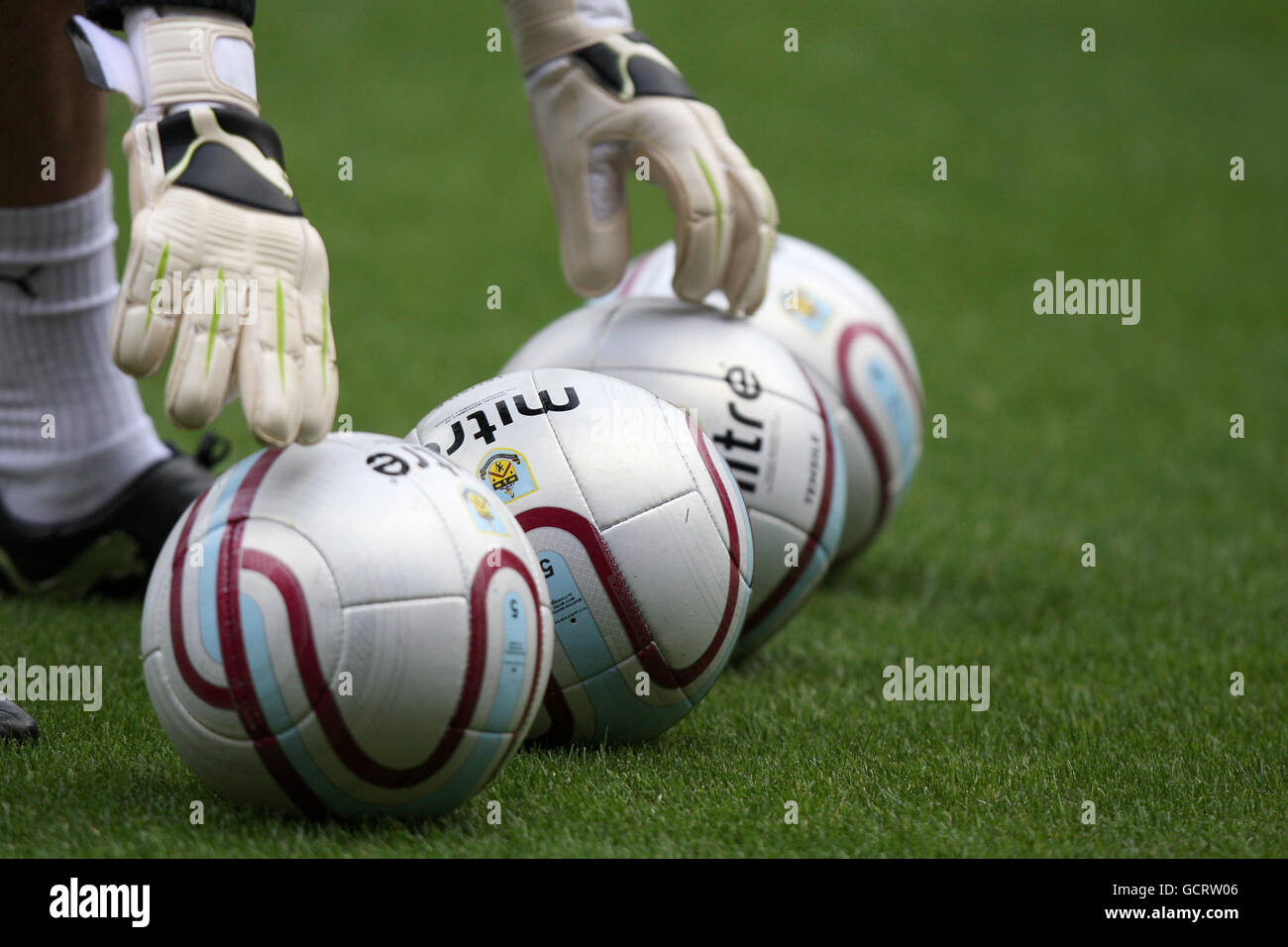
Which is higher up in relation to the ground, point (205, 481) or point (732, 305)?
point (732, 305)

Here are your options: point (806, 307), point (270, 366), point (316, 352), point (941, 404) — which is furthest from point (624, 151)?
point (941, 404)

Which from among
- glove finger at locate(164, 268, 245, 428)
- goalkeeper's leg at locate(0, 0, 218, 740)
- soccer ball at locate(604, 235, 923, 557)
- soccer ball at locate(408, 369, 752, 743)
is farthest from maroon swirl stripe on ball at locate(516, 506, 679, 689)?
goalkeeper's leg at locate(0, 0, 218, 740)

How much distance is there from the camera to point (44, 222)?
418cm

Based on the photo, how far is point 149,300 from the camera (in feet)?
8.43

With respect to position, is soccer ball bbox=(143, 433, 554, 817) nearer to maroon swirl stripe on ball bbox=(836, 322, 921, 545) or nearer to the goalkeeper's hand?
the goalkeeper's hand

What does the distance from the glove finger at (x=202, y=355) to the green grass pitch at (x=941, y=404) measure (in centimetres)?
70

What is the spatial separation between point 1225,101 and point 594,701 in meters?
14.8

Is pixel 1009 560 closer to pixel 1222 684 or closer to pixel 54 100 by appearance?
pixel 1222 684

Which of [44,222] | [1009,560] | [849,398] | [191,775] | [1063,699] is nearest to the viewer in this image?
[191,775]

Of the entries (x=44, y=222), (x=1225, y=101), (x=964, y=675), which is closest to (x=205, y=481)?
(x=44, y=222)

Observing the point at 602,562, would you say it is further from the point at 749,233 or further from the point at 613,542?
the point at 749,233

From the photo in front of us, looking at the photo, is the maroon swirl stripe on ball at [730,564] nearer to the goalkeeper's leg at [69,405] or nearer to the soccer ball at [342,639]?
the soccer ball at [342,639]

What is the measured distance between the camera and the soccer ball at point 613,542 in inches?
125

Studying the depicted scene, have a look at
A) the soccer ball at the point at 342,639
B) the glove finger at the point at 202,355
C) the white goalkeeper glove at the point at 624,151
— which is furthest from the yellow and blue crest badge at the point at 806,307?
the glove finger at the point at 202,355
